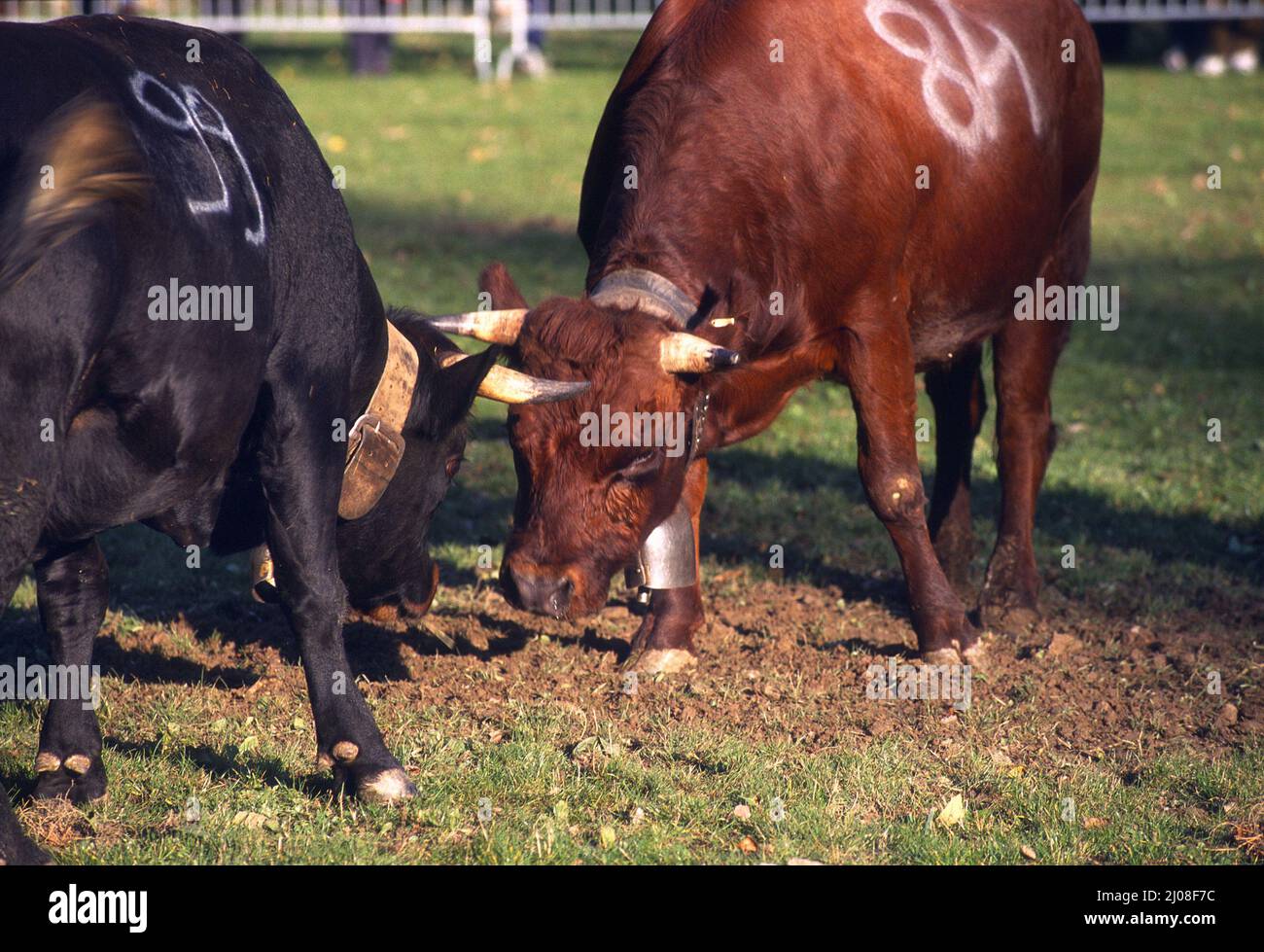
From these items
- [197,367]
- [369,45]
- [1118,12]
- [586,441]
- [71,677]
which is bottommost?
[71,677]

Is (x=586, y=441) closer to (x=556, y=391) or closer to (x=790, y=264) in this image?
(x=556, y=391)

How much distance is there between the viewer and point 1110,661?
579cm

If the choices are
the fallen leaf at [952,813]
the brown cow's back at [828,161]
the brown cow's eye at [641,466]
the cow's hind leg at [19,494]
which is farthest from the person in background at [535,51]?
the cow's hind leg at [19,494]

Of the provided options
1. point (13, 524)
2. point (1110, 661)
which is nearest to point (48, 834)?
point (13, 524)

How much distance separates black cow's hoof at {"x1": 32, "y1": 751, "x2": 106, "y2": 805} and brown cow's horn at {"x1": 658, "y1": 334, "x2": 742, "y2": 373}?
206 centimetres

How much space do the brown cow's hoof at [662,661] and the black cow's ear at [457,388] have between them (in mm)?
1334

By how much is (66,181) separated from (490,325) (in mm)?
1795

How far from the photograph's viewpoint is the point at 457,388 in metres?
4.62

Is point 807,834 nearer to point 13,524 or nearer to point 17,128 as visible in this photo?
point 13,524

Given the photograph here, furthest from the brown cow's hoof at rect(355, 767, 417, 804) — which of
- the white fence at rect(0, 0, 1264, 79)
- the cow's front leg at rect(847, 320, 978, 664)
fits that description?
the white fence at rect(0, 0, 1264, 79)

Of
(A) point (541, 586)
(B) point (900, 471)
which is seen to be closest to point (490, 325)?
(A) point (541, 586)

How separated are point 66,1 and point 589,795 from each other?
1877 cm

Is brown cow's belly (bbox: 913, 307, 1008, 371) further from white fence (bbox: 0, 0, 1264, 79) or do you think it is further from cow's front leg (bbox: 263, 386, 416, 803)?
white fence (bbox: 0, 0, 1264, 79)

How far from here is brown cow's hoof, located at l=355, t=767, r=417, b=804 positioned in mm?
4410
